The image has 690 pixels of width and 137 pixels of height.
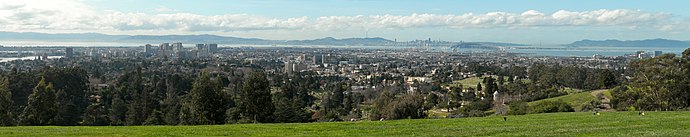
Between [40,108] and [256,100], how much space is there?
11560mm

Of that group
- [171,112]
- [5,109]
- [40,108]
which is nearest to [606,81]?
[171,112]

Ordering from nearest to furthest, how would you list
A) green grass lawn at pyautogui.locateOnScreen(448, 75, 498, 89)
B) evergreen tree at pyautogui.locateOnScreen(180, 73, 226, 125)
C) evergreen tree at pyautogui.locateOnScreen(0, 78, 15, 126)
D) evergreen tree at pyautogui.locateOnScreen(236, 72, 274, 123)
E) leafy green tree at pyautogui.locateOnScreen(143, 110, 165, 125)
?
evergreen tree at pyautogui.locateOnScreen(180, 73, 226, 125) < evergreen tree at pyautogui.locateOnScreen(236, 72, 274, 123) < evergreen tree at pyautogui.locateOnScreen(0, 78, 15, 126) < leafy green tree at pyautogui.locateOnScreen(143, 110, 165, 125) < green grass lawn at pyautogui.locateOnScreen(448, 75, 498, 89)

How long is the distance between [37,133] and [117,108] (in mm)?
24185

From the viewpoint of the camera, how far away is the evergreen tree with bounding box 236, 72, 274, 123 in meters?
24.7

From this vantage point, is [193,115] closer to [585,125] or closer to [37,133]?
[37,133]

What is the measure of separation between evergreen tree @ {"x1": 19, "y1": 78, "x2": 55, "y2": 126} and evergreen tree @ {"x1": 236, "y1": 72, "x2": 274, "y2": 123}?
34.6 ft

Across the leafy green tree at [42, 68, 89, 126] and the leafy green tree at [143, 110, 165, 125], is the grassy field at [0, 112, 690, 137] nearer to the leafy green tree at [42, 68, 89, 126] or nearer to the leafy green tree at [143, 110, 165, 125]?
the leafy green tree at [143, 110, 165, 125]

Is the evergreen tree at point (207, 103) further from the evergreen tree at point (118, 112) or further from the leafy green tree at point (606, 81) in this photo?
the leafy green tree at point (606, 81)

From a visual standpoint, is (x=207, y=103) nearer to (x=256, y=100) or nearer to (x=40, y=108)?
(x=256, y=100)

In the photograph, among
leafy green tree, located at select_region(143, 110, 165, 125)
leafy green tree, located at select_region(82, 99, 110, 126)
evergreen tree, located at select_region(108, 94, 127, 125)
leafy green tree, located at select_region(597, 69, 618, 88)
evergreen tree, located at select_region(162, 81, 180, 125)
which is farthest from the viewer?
leafy green tree, located at select_region(597, 69, 618, 88)

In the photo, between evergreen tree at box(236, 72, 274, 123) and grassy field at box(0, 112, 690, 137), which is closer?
grassy field at box(0, 112, 690, 137)

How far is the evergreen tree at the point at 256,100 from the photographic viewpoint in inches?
973

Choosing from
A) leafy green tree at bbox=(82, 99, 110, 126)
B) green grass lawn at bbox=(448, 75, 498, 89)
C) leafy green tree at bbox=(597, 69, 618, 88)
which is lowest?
green grass lawn at bbox=(448, 75, 498, 89)

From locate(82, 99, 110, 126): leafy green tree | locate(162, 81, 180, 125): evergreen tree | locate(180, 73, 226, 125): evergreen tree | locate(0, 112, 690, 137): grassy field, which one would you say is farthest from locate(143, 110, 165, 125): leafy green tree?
locate(0, 112, 690, 137): grassy field
